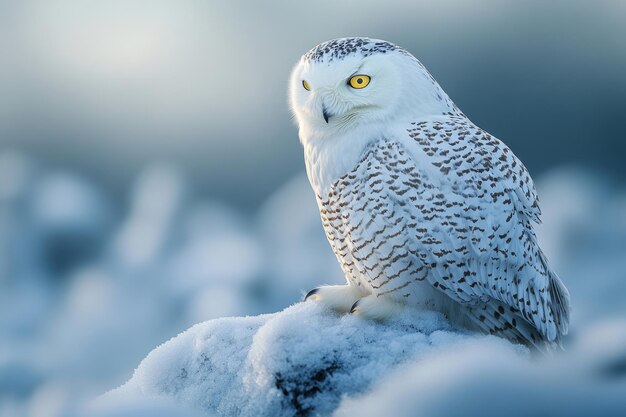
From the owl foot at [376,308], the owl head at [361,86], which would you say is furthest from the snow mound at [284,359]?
the owl head at [361,86]

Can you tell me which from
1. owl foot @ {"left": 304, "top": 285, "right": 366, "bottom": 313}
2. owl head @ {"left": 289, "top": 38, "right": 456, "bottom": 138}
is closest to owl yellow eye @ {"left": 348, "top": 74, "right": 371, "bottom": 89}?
owl head @ {"left": 289, "top": 38, "right": 456, "bottom": 138}

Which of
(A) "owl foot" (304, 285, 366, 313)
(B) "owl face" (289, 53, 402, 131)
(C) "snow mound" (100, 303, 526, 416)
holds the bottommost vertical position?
(C) "snow mound" (100, 303, 526, 416)

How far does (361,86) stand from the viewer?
149 centimetres

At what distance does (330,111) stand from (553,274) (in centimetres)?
56

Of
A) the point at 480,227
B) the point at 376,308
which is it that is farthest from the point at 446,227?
the point at 376,308

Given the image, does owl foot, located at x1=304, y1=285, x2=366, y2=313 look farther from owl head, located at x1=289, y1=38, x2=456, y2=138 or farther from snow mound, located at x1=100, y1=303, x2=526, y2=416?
owl head, located at x1=289, y1=38, x2=456, y2=138

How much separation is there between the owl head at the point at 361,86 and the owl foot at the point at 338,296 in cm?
30

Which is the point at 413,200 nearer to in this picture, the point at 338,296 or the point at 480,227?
the point at 480,227

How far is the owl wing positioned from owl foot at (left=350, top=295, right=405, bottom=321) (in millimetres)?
86

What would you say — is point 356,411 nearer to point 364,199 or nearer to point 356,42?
point 364,199

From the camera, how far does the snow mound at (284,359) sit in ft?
4.34

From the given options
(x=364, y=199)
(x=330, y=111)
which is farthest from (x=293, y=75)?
(x=364, y=199)

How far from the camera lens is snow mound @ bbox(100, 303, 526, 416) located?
1.32 metres

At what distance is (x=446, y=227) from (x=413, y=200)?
0.07 m
